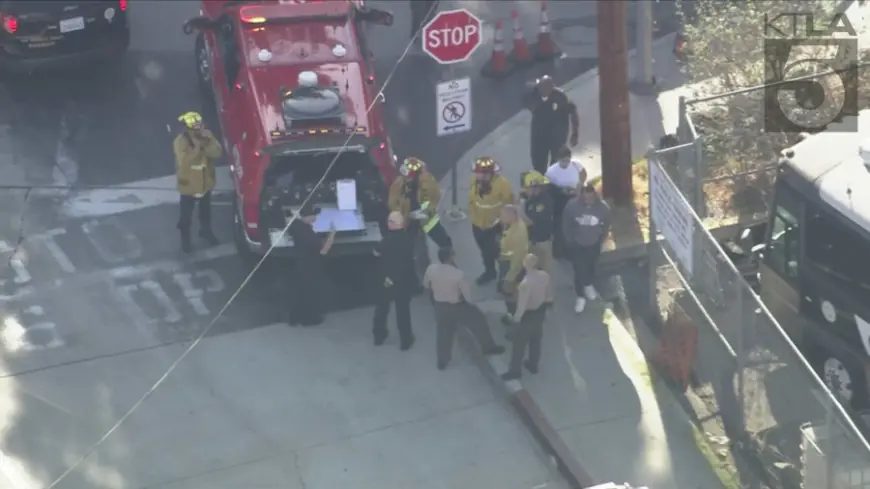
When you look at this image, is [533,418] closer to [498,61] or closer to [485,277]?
[485,277]

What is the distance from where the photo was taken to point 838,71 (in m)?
14.5

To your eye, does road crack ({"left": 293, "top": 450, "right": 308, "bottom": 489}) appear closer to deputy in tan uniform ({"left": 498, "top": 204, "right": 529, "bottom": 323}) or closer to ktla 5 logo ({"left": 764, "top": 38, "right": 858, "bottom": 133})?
deputy in tan uniform ({"left": 498, "top": 204, "right": 529, "bottom": 323})

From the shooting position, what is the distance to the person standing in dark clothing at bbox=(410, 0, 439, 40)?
19.8m

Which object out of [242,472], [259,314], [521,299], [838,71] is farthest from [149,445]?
[838,71]

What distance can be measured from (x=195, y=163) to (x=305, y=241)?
72.9 inches

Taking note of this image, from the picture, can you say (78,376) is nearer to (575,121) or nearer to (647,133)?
(575,121)

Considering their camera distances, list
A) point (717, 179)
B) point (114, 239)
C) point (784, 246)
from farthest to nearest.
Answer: point (114, 239), point (717, 179), point (784, 246)

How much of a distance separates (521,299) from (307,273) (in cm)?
230

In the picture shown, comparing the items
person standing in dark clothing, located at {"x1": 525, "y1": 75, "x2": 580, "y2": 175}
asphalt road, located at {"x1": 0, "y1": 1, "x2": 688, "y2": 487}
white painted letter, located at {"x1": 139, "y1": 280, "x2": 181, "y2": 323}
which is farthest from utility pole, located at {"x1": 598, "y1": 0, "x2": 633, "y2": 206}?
white painted letter, located at {"x1": 139, "y1": 280, "x2": 181, "y2": 323}

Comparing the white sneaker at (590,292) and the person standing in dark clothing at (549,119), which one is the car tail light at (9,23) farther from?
the white sneaker at (590,292)

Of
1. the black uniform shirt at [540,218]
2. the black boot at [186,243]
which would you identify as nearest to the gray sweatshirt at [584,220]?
the black uniform shirt at [540,218]

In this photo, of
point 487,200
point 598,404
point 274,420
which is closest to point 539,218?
point 487,200

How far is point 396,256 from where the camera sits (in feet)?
43.3

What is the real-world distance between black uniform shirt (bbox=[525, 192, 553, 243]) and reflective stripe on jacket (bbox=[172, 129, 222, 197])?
11.1 ft
